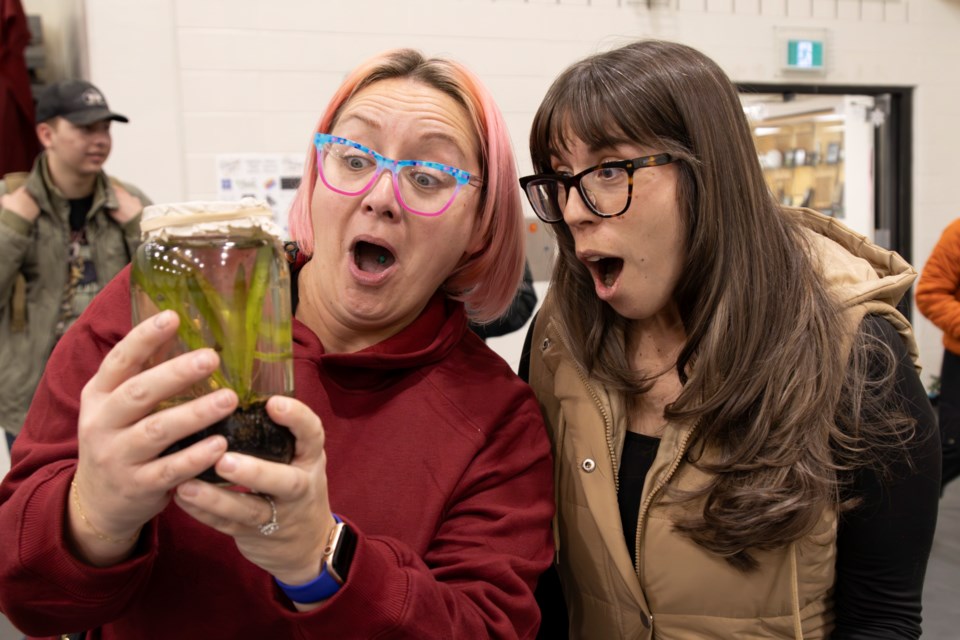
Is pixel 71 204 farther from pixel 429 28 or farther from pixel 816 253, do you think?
pixel 816 253

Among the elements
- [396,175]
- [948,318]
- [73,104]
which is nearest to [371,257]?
[396,175]

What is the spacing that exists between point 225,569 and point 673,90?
880 millimetres

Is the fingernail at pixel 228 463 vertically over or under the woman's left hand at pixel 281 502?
over

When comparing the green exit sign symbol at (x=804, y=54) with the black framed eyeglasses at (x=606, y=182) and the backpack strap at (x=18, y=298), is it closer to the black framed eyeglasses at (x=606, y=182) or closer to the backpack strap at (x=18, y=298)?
the backpack strap at (x=18, y=298)

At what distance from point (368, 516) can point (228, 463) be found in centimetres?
39

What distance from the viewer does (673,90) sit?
1.19m

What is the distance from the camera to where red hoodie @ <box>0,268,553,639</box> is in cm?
88

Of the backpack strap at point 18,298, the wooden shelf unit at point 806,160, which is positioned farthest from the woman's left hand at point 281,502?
the wooden shelf unit at point 806,160

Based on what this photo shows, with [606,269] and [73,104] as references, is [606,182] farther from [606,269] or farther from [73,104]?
[73,104]

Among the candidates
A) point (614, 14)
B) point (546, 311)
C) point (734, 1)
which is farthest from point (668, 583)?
point (734, 1)

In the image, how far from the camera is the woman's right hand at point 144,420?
0.72 meters

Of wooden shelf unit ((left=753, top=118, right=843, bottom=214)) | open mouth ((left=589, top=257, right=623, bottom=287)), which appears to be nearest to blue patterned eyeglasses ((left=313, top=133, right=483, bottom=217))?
open mouth ((left=589, top=257, right=623, bottom=287))

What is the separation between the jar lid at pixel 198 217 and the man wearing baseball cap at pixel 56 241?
234 centimetres

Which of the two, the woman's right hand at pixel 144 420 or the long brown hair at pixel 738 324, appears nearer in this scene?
the woman's right hand at pixel 144 420
